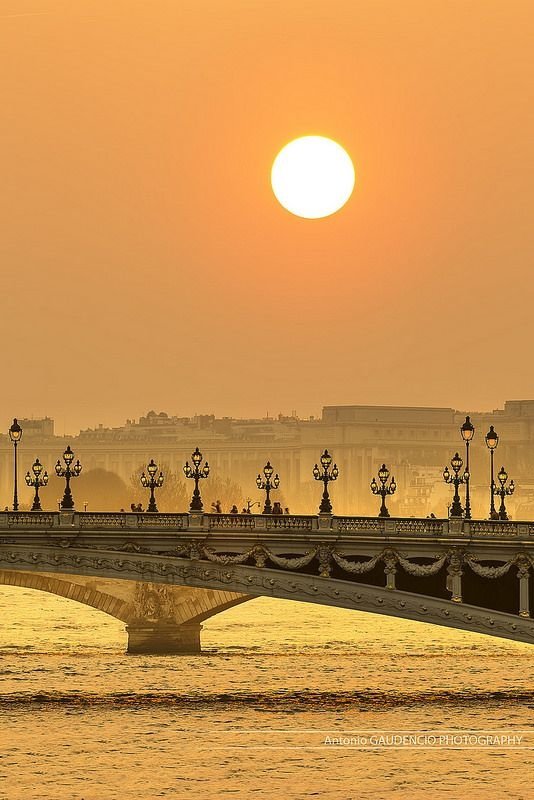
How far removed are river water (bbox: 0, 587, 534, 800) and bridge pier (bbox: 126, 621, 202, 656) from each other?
483 mm

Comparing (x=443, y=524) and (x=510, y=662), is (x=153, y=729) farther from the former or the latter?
(x=510, y=662)

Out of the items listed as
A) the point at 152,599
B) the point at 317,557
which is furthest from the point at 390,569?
the point at 152,599

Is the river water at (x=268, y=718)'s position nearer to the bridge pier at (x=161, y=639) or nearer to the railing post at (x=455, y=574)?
the bridge pier at (x=161, y=639)

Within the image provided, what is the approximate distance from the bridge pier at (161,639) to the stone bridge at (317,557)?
10.8 m

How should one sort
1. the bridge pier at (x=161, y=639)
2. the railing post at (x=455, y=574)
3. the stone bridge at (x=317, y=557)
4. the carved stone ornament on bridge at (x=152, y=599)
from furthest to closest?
the bridge pier at (x=161, y=639), the carved stone ornament on bridge at (x=152, y=599), the railing post at (x=455, y=574), the stone bridge at (x=317, y=557)

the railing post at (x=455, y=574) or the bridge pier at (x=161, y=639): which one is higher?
the railing post at (x=455, y=574)

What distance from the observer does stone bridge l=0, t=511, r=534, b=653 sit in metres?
62.4

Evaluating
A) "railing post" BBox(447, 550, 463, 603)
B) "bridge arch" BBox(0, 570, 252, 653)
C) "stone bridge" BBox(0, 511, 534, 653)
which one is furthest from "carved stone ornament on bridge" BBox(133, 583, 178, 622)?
"railing post" BBox(447, 550, 463, 603)

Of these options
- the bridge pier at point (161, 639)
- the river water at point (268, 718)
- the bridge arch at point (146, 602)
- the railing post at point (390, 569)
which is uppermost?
the railing post at point (390, 569)

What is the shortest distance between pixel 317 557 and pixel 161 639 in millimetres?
14090

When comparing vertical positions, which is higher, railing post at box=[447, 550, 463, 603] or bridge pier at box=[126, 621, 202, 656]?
railing post at box=[447, 550, 463, 603]

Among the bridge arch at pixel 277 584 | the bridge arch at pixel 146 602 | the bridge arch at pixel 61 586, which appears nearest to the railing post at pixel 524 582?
the bridge arch at pixel 277 584

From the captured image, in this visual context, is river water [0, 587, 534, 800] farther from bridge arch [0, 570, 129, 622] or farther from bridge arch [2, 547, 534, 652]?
bridge arch [2, 547, 534, 652]

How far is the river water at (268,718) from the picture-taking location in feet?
198
